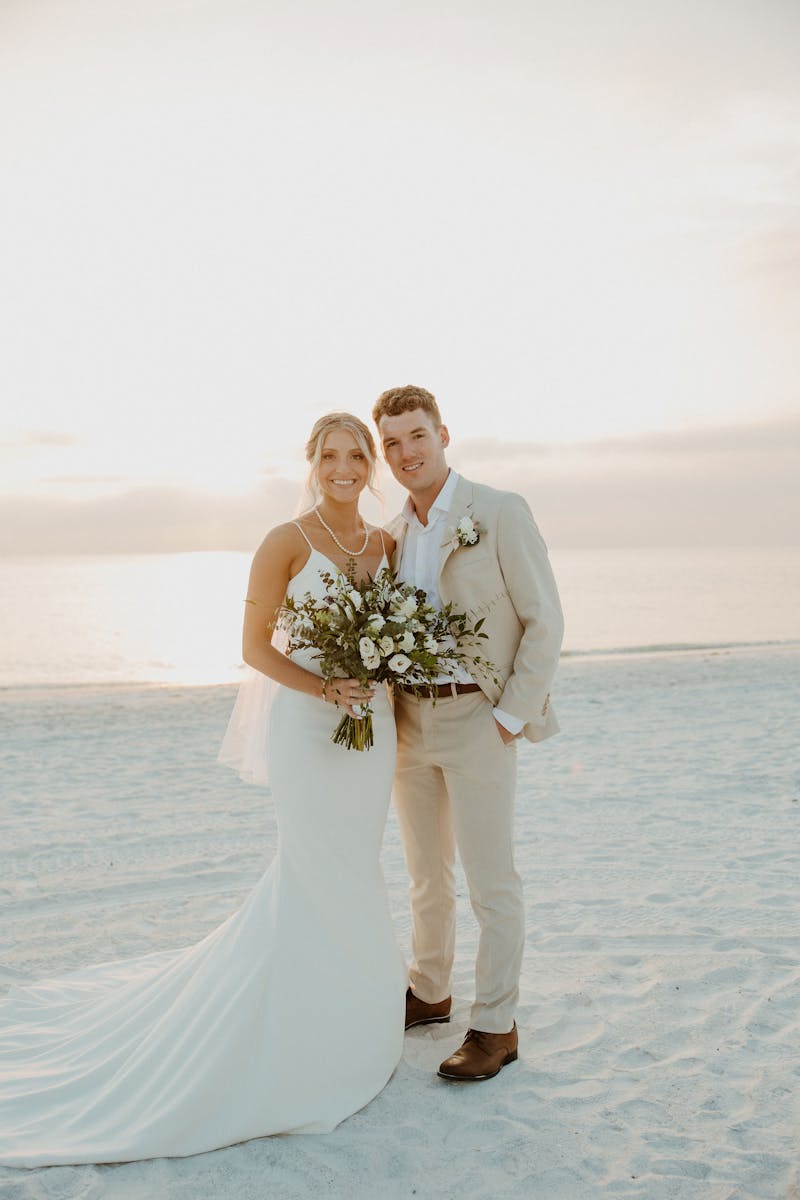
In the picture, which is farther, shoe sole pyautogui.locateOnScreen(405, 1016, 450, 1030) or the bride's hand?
shoe sole pyautogui.locateOnScreen(405, 1016, 450, 1030)

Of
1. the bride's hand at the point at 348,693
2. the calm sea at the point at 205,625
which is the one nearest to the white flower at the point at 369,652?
the bride's hand at the point at 348,693

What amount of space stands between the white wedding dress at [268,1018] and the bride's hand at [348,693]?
0.17 metres

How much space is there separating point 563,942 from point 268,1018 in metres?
2.14

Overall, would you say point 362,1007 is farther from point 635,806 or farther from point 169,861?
point 635,806

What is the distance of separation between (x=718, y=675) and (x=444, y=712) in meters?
14.1

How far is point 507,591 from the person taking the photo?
392 cm

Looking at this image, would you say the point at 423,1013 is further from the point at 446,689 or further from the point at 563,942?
the point at 446,689

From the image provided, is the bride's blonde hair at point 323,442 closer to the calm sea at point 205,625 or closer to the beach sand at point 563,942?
the beach sand at point 563,942

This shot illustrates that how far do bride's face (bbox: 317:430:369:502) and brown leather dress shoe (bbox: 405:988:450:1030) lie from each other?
232 centimetres

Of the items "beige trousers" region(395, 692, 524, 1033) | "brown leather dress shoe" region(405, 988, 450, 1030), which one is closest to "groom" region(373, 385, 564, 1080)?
"beige trousers" region(395, 692, 524, 1033)

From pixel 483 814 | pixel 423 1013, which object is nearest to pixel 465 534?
pixel 483 814

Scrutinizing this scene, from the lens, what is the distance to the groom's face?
393 cm

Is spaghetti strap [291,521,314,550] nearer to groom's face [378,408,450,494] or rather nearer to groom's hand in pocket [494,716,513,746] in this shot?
groom's face [378,408,450,494]

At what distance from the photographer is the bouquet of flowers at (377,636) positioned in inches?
137
